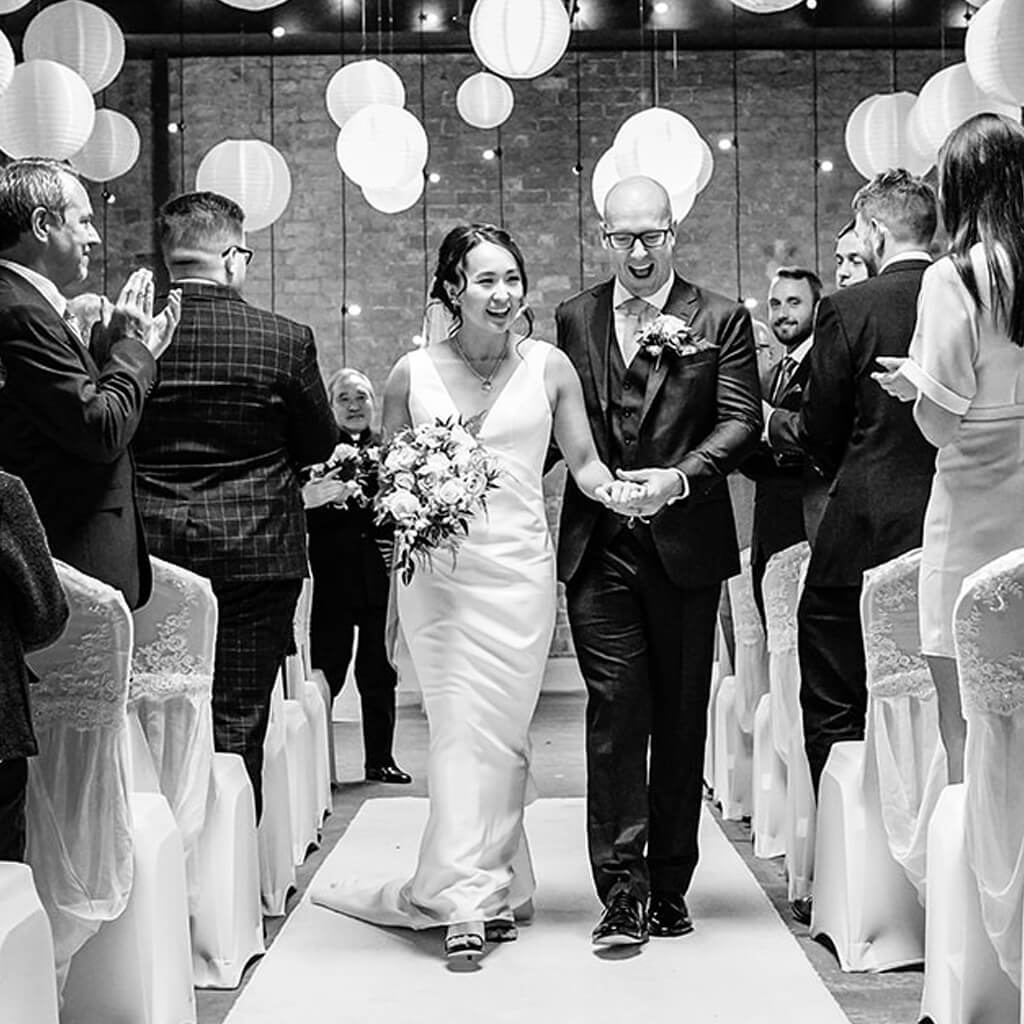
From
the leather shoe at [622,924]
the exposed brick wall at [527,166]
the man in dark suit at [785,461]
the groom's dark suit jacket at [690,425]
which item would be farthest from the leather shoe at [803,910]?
the exposed brick wall at [527,166]

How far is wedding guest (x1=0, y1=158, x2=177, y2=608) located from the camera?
3527mm

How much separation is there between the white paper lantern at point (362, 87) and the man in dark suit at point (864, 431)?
485 centimetres

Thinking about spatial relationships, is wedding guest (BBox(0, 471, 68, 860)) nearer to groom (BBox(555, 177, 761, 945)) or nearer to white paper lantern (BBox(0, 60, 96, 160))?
groom (BBox(555, 177, 761, 945))

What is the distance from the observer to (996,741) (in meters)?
3.05

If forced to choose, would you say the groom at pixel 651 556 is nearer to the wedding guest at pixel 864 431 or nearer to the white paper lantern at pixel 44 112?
the wedding guest at pixel 864 431

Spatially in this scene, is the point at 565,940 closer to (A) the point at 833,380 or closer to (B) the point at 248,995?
(B) the point at 248,995

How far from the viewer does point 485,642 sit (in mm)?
4578

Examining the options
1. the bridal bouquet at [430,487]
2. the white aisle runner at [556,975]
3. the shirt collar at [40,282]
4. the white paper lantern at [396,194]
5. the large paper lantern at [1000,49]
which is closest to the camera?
the shirt collar at [40,282]

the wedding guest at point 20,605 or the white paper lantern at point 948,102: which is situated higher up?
the white paper lantern at point 948,102

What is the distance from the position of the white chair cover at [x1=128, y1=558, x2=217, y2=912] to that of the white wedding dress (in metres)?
0.65

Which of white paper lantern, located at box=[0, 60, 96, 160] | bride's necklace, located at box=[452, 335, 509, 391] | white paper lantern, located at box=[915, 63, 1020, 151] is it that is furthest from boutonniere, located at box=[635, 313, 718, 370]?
white paper lantern, located at box=[915, 63, 1020, 151]

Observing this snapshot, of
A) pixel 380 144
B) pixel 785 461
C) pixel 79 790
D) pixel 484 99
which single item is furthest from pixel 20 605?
pixel 484 99

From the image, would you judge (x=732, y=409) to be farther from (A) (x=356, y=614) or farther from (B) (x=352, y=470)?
(A) (x=356, y=614)

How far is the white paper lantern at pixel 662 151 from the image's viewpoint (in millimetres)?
8570
